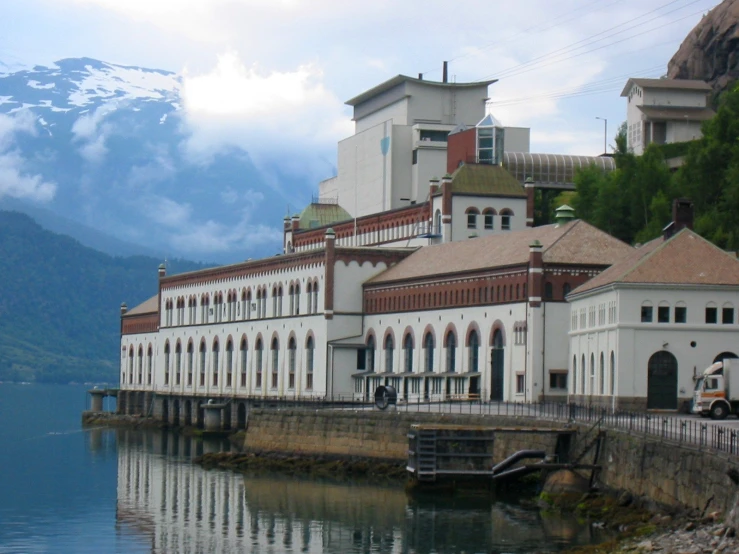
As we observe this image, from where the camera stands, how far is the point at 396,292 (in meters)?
109

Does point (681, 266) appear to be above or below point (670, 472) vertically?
above

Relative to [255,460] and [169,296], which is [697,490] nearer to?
[255,460]

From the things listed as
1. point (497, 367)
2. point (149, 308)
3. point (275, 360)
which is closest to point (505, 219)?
point (275, 360)

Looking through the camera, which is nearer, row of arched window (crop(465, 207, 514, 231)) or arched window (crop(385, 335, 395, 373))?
arched window (crop(385, 335, 395, 373))

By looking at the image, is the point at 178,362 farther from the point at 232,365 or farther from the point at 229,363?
the point at 232,365

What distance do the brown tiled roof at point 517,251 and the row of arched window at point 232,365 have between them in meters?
9.96

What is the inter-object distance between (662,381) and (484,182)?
43442 millimetres

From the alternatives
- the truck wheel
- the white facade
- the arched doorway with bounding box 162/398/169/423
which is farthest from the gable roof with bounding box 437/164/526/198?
the truck wheel

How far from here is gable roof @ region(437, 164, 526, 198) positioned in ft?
397

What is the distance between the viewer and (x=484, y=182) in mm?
121562

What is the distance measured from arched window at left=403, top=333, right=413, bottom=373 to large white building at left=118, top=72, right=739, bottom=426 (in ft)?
0.31

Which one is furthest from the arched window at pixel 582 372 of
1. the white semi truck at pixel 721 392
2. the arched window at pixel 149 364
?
the arched window at pixel 149 364

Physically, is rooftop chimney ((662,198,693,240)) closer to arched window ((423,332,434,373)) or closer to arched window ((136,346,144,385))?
arched window ((423,332,434,373))

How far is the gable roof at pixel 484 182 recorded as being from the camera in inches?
4761
